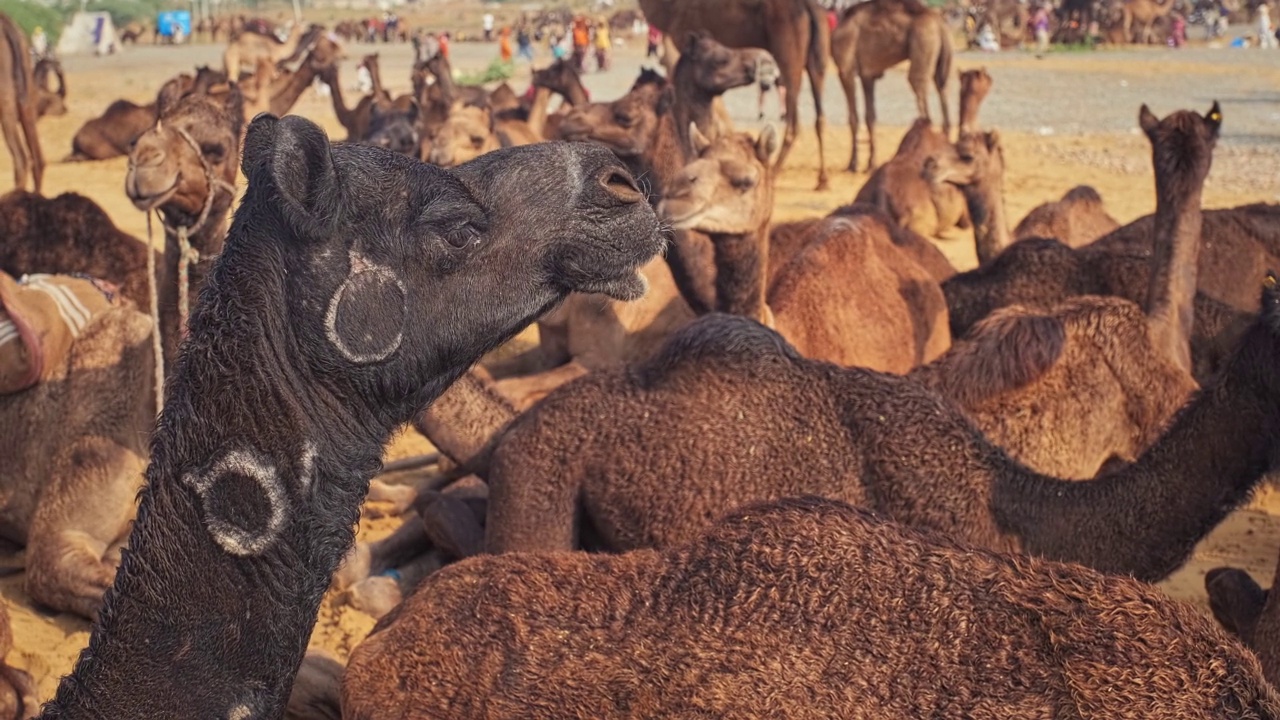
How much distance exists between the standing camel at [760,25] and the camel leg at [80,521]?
12180mm

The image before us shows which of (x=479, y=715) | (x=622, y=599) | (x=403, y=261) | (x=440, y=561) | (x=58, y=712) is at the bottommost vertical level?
(x=440, y=561)

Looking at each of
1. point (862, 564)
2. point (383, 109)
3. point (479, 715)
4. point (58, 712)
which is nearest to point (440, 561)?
point (479, 715)

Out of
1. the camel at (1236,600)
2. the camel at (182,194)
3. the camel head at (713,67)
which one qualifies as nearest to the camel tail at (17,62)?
the camel head at (713,67)

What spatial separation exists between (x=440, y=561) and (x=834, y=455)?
2.13 m

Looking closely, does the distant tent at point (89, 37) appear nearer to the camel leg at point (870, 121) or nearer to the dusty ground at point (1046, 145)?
the dusty ground at point (1046, 145)

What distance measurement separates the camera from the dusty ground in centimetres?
585

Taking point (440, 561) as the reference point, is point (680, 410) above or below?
above

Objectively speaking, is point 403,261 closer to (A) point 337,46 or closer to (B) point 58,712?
(B) point 58,712

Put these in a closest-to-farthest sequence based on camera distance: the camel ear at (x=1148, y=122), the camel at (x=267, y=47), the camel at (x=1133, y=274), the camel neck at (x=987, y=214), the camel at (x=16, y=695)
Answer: the camel at (x=16, y=695) < the camel ear at (x=1148, y=122) < the camel at (x=1133, y=274) < the camel neck at (x=987, y=214) < the camel at (x=267, y=47)

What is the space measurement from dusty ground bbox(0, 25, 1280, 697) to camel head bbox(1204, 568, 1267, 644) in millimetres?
609

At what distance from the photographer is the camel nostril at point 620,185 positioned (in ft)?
8.09

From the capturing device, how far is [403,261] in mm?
2312

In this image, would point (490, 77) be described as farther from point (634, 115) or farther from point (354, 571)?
point (354, 571)

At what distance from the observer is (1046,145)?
20516 millimetres
